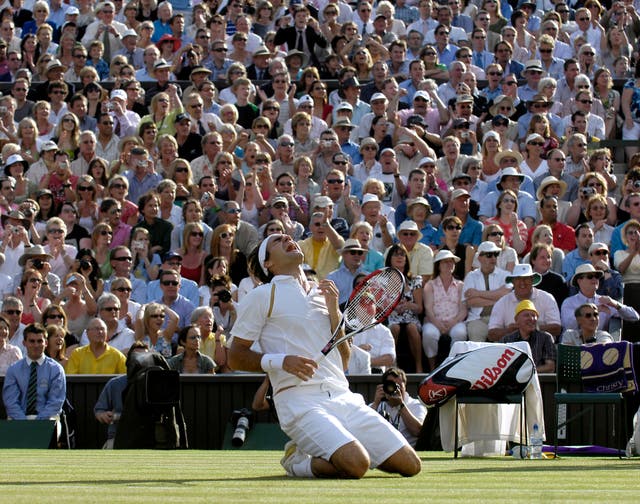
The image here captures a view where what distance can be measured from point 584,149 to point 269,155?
3.79 metres

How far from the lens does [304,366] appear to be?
321 inches

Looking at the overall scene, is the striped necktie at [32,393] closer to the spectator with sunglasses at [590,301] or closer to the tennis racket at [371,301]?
the spectator with sunglasses at [590,301]

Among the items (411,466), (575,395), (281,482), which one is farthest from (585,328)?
(281,482)

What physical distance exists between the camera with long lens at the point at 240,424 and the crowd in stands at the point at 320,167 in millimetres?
773

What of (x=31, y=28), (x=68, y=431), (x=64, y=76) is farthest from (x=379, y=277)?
(x=31, y=28)

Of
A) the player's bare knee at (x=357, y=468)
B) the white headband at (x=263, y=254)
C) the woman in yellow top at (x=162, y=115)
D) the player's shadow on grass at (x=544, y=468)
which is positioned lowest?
the player's shadow on grass at (x=544, y=468)

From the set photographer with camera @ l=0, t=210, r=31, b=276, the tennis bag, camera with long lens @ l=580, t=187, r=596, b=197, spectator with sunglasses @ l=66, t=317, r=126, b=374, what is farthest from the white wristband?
camera with long lens @ l=580, t=187, r=596, b=197

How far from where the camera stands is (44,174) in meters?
18.3

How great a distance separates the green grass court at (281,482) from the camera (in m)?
6.80

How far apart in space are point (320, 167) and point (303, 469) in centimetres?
1019

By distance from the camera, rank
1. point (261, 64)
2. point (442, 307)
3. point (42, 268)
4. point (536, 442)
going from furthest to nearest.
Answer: point (261, 64)
point (42, 268)
point (442, 307)
point (536, 442)

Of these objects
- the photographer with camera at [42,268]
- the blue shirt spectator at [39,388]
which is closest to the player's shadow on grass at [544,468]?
the blue shirt spectator at [39,388]

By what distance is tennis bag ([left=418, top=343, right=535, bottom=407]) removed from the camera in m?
11.4

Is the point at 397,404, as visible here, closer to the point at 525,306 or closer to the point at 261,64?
the point at 525,306
